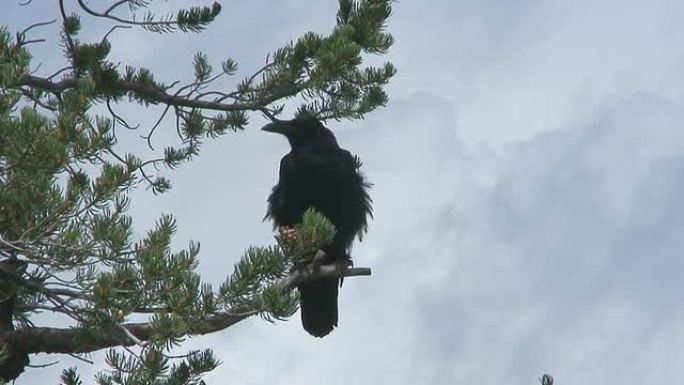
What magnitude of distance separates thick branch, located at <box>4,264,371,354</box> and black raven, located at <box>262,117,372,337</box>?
6.16 feet

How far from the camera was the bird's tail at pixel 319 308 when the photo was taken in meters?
9.28

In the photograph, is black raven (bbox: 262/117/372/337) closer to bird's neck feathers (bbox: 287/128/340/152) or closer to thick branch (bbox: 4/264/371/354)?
bird's neck feathers (bbox: 287/128/340/152)

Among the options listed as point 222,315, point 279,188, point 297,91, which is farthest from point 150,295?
point 279,188

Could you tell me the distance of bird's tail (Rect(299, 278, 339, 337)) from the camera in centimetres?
928

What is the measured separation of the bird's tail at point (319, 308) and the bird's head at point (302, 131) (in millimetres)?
906

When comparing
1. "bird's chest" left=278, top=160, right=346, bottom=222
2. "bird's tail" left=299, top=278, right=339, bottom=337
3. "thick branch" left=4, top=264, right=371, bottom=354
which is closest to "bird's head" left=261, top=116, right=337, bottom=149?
"bird's chest" left=278, top=160, right=346, bottom=222

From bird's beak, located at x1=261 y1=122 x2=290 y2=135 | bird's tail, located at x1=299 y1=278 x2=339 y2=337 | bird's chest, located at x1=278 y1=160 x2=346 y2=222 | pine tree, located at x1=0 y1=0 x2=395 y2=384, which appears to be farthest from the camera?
bird's beak, located at x1=261 y1=122 x2=290 y2=135

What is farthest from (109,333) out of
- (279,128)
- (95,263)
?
(279,128)

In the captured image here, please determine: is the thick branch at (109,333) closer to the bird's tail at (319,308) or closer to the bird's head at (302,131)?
the bird's tail at (319,308)

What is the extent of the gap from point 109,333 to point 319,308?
3.24 metres

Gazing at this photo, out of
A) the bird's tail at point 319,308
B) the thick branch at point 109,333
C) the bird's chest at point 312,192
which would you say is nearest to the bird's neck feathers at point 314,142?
the bird's chest at point 312,192

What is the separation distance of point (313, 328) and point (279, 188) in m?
0.91

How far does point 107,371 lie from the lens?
5.98m

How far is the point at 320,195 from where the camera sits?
911 cm
